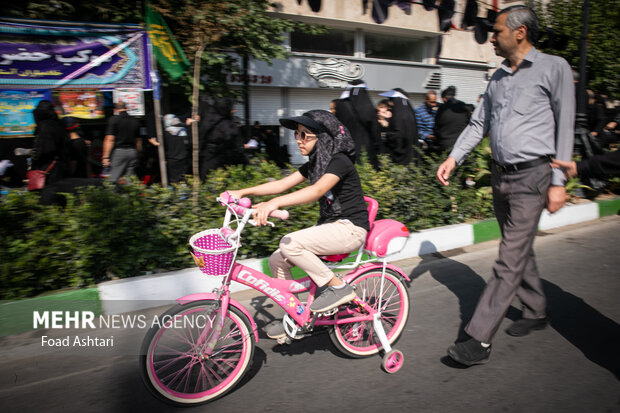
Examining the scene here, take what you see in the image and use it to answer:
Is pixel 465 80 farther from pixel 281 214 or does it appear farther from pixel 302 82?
pixel 281 214

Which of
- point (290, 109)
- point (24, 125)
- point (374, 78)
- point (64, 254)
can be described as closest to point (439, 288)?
point (64, 254)

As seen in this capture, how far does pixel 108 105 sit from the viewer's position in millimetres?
9773

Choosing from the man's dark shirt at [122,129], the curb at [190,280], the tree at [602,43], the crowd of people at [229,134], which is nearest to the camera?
the curb at [190,280]

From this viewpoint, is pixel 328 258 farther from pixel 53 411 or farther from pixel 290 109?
pixel 290 109

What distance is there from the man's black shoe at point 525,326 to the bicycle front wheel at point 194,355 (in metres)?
2.12

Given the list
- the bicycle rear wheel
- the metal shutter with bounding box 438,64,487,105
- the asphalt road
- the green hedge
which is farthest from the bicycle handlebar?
the metal shutter with bounding box 438,64,487,105

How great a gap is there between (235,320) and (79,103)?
776 cm

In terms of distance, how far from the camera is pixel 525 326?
3.50 m

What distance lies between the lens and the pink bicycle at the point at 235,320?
256 cm

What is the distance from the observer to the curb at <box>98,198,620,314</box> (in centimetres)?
407

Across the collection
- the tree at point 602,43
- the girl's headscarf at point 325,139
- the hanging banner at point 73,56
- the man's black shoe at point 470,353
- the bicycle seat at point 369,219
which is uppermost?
the tree at point 602,43

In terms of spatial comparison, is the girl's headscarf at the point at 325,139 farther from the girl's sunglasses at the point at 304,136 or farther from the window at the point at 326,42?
the window at the point at 326,42

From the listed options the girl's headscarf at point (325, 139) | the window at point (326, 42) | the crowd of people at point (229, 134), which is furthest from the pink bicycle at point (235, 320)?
the window at point (326, 42)

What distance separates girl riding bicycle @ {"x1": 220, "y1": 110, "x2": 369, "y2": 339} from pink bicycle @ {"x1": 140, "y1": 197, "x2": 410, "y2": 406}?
5.3 inches
